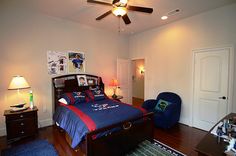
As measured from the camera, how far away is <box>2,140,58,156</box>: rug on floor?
2.45m

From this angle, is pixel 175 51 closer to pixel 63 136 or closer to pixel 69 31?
pixel 69 31

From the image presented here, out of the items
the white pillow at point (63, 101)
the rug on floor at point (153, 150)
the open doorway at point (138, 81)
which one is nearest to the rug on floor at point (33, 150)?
the white pillow at point (63, 101)

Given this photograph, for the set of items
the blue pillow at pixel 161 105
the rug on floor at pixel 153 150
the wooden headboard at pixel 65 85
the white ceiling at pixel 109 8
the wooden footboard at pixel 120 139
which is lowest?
the rug on floor at pixel 153 150

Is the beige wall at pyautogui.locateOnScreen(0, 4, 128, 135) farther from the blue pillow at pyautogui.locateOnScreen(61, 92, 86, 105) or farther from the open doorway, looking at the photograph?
the open doorway

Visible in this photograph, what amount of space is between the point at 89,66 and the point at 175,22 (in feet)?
9.97

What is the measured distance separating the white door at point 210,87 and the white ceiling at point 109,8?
1.09m

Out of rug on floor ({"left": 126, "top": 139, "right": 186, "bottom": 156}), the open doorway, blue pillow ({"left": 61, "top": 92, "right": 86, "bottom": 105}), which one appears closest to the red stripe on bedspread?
blue pillow ({"left": 61, "top": 92, "right": 86, "bottom": 105})

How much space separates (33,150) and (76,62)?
2.53 m

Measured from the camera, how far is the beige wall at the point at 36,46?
10.2ft

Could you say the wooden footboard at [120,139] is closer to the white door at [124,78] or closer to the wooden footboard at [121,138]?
the wooden footboard at [121,138]

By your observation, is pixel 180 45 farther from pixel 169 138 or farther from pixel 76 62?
pixel 76 62

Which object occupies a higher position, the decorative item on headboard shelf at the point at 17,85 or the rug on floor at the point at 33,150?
the decorative item on headboard shelf at the point at 17,85

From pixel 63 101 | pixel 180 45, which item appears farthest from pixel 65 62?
pixel 180 45

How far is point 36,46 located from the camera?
11.5 ft
